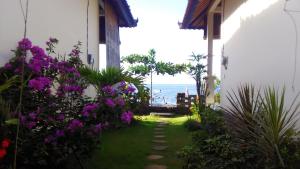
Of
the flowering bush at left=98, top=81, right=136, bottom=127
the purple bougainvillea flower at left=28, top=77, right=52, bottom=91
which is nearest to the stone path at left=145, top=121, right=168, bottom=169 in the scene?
the flowering bush at left=98, top=81, right=136, bottom=127

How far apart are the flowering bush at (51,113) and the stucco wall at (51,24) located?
258 mm

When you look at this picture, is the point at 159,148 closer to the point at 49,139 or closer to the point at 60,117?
the point at 60,117

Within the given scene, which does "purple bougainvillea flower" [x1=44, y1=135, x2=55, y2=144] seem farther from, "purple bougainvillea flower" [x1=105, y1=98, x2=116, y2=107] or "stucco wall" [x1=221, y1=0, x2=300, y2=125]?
A: "stucco wall" [x1=221, y1=0, x2=300, y2=125]

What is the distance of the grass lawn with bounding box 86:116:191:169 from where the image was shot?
5.12 m

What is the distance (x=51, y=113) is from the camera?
3926mm

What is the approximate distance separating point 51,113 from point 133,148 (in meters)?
2.71

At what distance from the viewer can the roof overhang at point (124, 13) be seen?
10.00m

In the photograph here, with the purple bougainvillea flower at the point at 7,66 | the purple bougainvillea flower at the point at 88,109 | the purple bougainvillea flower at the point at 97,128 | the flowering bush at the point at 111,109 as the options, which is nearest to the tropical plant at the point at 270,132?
the flowering bush at the point at 111,109

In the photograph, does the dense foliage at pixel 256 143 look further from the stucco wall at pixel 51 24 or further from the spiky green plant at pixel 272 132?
the stucco wall at pixel 51 24

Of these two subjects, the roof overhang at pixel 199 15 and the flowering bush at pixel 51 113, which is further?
the roof overhang at pixel 199 15

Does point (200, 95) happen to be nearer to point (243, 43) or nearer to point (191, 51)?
point (191, 51)

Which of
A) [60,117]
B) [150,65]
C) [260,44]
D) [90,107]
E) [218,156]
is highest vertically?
[150,65]

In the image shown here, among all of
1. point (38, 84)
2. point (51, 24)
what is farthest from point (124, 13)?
point (38, 84)

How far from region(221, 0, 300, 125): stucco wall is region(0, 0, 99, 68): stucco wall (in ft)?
11.4
